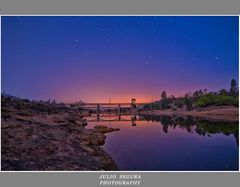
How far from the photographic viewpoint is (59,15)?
7.94 meters

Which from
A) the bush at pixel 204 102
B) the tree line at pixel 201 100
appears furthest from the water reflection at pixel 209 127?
the bush at pixel 204 102

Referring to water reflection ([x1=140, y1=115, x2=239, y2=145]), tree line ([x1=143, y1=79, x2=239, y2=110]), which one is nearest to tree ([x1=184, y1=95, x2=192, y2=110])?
tree line ([x1=143, y1=79, x2=239, y2=110])

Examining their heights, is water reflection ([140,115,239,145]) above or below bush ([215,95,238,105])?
below

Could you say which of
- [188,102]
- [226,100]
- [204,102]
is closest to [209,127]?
[226,100]

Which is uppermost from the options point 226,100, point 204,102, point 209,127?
point 226,100

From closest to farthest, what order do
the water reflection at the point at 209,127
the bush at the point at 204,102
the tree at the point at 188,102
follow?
the water reflection at the point at 209,127 → the bush at the point at 204,102 → the tree at the point at 188,102

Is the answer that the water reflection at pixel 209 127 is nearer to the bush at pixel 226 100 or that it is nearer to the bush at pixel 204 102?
the bush at pixel 226 100

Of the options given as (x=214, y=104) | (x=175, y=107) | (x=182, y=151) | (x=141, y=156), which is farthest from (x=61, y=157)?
(x=175, y=107)

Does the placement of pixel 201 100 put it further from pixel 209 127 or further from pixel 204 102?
pixel 209 127

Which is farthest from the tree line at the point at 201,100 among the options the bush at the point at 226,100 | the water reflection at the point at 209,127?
the water reflection at the point at 209,127

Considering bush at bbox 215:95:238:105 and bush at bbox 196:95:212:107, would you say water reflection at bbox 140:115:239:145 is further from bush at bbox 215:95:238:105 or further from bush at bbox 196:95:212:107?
bush at bbox 196:95:212:107

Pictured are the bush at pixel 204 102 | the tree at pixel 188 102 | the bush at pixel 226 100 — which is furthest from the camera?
the tree at pixel 188 102

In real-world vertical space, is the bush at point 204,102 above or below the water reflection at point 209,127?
above

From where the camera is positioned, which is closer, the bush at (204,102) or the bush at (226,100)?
the bush at (226,100)
